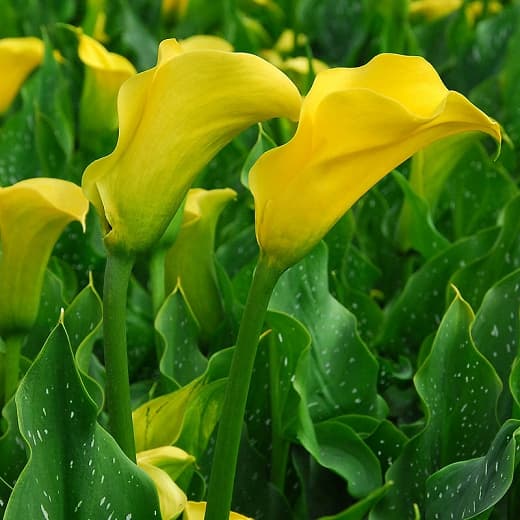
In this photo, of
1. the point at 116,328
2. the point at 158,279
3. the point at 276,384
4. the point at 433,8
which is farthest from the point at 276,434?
the point at 433,8

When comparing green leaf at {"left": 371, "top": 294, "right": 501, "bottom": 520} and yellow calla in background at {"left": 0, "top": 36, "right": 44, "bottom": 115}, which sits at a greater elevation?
green leaf at {"left": 371, "top": 294, "right": 501, "bottom": 520}

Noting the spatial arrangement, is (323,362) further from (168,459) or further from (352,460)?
(168,459)

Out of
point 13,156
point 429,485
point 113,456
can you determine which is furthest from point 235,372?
point 13,156

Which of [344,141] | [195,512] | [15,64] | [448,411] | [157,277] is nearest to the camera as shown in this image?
[344,141]

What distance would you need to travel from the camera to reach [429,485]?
0.66m

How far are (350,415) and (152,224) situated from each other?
0.30m

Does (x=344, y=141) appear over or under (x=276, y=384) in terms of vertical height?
over

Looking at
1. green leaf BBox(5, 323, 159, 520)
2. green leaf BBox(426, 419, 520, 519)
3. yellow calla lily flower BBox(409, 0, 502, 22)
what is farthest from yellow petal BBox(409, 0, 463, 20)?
green leaf BBox(5, 323, 159, 520)

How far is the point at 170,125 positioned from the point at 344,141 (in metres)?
0.09

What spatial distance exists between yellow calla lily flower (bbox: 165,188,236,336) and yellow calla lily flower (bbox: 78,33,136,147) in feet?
0.84

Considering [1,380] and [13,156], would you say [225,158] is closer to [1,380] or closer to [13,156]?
[13,156]

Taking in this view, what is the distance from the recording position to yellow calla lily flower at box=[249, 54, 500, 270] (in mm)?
485

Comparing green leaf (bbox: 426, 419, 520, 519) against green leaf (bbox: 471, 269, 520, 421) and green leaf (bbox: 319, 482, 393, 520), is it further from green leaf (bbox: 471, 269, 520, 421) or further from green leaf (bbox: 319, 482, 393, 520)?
green leaf (bbox: 471, 269, 520, 421)

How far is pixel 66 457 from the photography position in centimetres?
54
